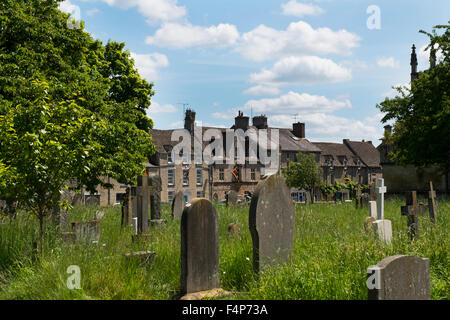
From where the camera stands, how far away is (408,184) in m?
37.8

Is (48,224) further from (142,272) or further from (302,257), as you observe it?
(302,257)

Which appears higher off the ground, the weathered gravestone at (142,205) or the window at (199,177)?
the window at (199,177)

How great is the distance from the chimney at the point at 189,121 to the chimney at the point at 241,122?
5443 millimetres

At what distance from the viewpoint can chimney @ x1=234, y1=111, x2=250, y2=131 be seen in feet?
181

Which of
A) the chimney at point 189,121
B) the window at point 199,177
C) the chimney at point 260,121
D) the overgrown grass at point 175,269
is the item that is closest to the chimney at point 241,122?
the chimney at point 260,121

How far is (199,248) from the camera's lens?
759cm

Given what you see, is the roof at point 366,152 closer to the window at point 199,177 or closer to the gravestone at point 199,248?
the window at point 199,177

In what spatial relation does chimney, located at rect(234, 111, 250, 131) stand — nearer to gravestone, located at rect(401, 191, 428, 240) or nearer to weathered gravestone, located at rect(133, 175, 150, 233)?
weathered gravestone, located at rect(133, 175, 150, 233)

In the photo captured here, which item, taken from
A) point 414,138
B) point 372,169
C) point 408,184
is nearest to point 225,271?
point 414,138

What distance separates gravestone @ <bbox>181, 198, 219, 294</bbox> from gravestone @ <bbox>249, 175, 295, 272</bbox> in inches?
27.7

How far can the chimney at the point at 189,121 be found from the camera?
53.2m

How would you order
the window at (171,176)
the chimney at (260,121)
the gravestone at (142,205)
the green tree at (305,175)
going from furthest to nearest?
the chimney at (260,121), the window at (171,176), the green tree at (305,175), the gravestone at (142,205)

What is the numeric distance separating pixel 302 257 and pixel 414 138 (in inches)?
848

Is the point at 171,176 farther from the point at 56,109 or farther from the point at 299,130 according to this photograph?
the point at 56,109
